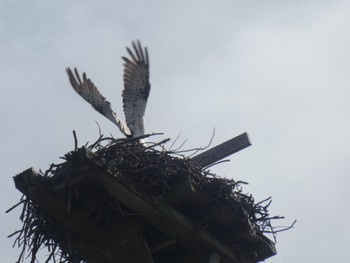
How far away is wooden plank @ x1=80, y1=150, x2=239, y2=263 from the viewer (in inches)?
223

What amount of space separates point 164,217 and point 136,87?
15.7 ft

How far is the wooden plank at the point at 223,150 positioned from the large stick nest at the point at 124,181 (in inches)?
9.8

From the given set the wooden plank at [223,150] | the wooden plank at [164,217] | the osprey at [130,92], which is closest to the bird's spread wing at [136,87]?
the osprey at [130,92]

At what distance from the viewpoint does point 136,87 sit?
1060cm

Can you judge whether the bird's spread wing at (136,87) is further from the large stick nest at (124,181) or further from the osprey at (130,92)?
the large stick nest at (124,181)

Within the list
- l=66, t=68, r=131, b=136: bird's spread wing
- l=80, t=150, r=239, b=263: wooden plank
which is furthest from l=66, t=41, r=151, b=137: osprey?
l=80, t=150, r=239, b=263: wooden plank

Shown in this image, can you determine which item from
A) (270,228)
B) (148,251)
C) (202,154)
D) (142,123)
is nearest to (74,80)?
(142,123)

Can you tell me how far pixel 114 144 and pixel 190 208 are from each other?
41.0 inches

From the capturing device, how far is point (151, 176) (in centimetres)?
653

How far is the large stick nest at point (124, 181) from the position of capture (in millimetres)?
6016

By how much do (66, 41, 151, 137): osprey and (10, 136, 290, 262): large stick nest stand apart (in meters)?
2.75

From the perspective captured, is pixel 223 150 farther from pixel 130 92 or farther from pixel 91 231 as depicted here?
pixel 130 92

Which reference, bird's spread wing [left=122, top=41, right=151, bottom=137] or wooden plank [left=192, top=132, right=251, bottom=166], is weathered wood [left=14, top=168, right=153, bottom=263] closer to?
wooden plank [left=192, top=132, right=251, bottom=166]

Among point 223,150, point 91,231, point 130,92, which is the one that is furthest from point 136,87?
point 91,231
